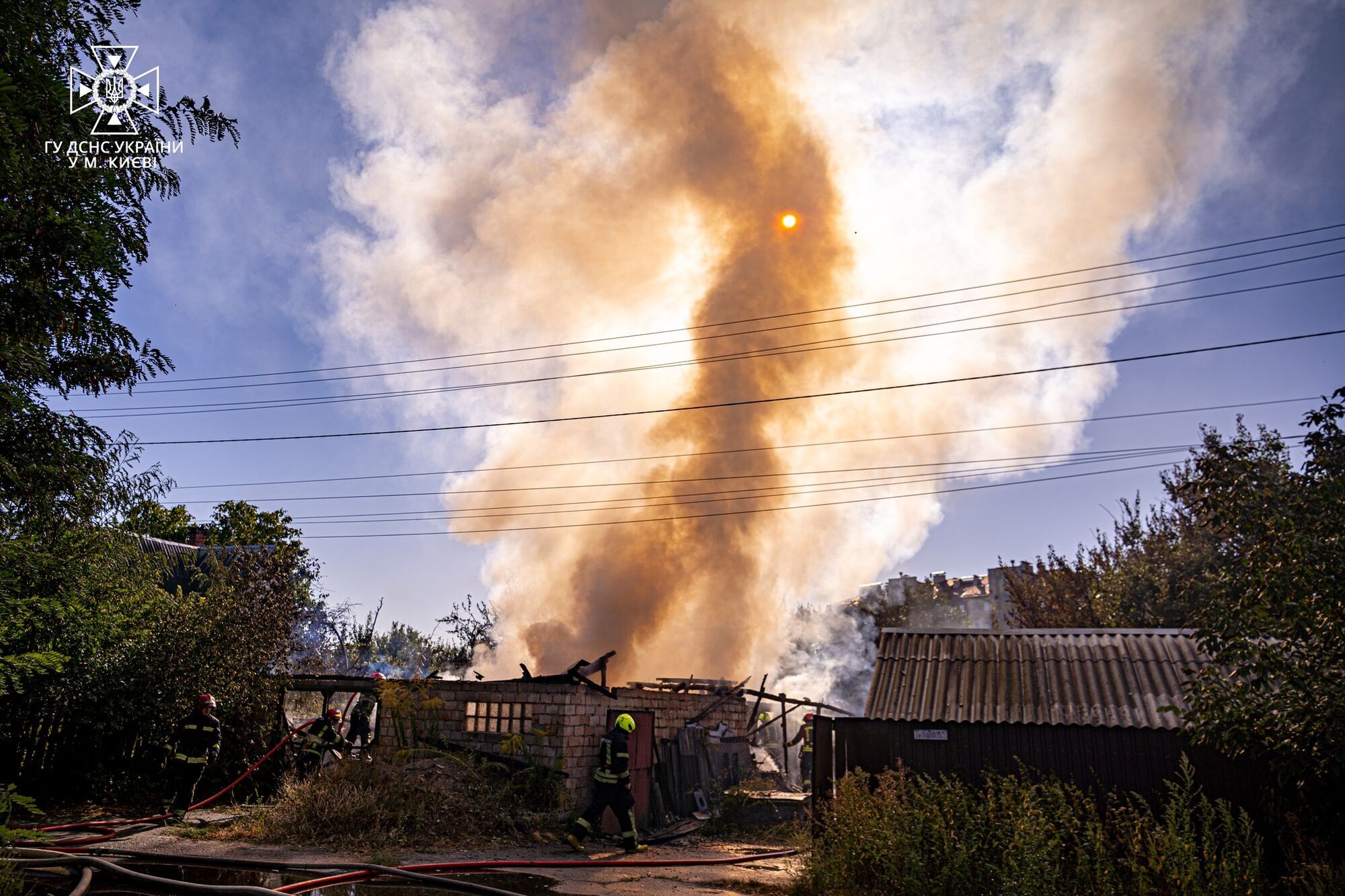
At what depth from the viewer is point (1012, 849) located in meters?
6.46

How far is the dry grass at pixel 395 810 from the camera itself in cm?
1045

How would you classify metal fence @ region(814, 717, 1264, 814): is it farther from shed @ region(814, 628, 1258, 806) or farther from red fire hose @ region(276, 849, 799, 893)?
red fire hose @ region(276, 849, 799, 893)

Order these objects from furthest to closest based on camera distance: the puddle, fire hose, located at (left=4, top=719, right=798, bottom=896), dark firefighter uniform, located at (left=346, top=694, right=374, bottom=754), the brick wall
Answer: dark firefighter uniform, located at (left=346, top=694, right=374, bottom=754) → the brick wall → the puddle → fire hose, located at (left=4, top=719, right=798, bottom=896)

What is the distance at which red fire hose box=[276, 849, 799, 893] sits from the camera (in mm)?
7520

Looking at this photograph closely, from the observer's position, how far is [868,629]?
42094 millimetres

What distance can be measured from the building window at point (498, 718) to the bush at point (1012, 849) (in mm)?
6219

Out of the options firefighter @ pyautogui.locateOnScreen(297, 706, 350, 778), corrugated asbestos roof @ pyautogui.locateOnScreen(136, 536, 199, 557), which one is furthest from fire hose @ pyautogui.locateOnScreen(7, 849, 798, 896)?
corrugated asbestos roof @ pyautogui.locateOnScreen(136, 536, 199, 557)

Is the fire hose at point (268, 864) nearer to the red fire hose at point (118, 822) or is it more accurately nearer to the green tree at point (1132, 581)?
the red fire hose at point (118, 822)

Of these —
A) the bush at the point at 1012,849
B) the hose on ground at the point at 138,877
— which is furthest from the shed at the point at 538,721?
the hose on ground at the point at 138,877

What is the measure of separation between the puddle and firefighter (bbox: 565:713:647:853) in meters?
2.21

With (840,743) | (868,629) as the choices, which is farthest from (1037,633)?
(868,629)

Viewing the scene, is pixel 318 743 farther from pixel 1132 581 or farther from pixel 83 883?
pixel 1132 581

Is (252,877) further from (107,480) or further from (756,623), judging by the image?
(756,623)

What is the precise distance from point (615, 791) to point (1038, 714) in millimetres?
5885
